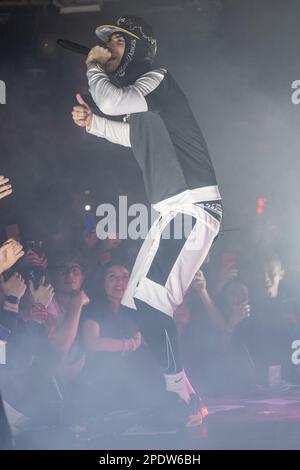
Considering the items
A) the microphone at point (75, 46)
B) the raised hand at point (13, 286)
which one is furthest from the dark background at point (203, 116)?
the raised hand at point (13, 286)

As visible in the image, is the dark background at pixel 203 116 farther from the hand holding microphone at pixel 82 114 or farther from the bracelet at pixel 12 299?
the bracelet at pixel 12 299

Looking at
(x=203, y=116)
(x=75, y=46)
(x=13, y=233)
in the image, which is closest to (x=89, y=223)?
(x=13, y=233)

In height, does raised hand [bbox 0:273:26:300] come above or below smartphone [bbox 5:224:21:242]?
below

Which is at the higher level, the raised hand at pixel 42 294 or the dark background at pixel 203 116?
the dark background at pixel 203 116

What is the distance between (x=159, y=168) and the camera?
165 inches

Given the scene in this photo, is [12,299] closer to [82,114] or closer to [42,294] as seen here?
[42,294]

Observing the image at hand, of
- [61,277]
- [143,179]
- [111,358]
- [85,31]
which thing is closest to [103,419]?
[111,358]

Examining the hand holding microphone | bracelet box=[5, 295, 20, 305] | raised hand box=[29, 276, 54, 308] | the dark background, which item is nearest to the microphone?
the dark background

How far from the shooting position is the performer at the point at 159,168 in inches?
161

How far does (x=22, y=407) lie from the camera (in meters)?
3.99

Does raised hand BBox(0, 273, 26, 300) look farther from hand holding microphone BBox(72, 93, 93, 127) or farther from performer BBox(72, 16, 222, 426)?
hand holding microphone BBox(72, 93, 93, 127)

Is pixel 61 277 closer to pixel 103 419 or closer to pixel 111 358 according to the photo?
pixel 111 358

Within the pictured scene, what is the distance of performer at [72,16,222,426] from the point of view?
4.09m

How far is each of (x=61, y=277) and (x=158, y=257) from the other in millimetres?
561
